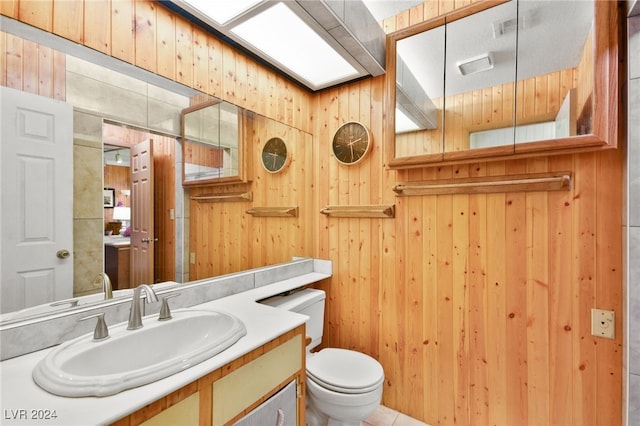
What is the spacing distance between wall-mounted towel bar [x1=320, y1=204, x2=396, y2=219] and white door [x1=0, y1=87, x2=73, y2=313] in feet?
4.87

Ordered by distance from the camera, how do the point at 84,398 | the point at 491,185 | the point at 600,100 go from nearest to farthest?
the point at 84,398
the point at 600,100
the point at 491,185

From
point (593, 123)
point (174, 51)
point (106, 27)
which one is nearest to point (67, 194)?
point (106, 27)

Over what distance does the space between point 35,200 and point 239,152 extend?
105cm

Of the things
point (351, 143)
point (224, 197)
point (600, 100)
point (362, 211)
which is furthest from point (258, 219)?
point (600, 100)

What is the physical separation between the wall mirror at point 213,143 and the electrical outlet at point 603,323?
79.3 inches

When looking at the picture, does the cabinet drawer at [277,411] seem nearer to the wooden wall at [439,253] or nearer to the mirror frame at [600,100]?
the wooden wall at [439,253]

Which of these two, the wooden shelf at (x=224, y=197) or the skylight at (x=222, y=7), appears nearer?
the skylight at (x=222, y=7)

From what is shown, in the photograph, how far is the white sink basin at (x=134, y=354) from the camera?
0.73 meters

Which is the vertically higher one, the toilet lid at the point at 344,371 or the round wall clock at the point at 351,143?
the round wall clock at the point at 351,143

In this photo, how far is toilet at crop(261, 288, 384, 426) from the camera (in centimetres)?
143

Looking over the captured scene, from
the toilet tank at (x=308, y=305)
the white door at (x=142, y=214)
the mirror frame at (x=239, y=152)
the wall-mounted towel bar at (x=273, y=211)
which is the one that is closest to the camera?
the white door at (x=142, y=214)

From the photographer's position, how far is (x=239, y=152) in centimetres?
185

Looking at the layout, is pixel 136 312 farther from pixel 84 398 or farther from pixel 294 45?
pixel 294 45

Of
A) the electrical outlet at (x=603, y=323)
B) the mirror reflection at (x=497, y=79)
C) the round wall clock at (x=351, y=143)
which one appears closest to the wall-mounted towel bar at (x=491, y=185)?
the mirror reflection at (x=497, y=79)
